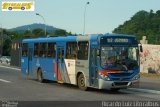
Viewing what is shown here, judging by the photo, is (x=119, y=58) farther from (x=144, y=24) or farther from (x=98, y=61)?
(x=144, y=24)

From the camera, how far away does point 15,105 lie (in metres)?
14.8

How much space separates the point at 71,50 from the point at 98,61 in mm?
2952

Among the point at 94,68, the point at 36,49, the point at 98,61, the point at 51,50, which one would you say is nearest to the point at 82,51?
the point at 94,68

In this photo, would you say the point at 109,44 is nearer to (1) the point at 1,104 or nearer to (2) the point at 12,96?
(2) the point at 12,96

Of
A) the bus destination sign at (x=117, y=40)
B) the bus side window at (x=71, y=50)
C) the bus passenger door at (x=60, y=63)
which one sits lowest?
the bus passenger door at (x=60, y=63)

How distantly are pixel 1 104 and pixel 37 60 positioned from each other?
493 inches

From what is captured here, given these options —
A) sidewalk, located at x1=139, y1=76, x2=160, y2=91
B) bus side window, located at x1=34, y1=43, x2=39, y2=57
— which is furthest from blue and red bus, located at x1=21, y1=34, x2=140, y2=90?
sidewalk, located at x1=139, y1=76, x2=160, y2=91

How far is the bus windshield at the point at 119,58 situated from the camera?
19828 millimetres

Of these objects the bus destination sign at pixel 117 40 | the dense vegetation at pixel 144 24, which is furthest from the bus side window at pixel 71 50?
the dense vegetation at pixel 144 24

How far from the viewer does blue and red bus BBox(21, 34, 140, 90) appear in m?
19.8

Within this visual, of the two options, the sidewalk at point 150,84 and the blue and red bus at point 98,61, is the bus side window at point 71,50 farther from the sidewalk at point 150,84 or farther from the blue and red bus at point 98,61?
the sidewalk at point 150,84

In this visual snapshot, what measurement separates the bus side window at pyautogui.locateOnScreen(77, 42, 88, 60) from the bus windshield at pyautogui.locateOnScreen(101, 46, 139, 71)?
1.31 metres

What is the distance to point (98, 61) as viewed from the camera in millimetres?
20016

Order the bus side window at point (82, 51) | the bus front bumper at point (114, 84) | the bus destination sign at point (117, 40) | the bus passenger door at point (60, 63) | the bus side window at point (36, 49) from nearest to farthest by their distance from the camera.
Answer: the bus front bumper at point (114, 84) < the bus destination sign at point (117, 40) < the bus side window at point (82, 51) < the bus passenger door at point (60, 63) < the bus side window at point (36, 49)
